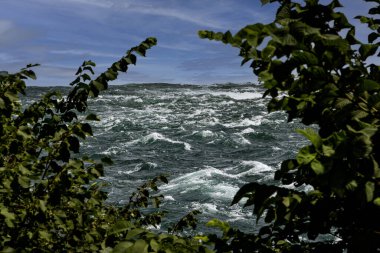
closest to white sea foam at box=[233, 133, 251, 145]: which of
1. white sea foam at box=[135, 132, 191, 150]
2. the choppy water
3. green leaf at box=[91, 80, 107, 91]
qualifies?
the choppy water

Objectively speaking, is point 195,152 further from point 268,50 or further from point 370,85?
point 370,85

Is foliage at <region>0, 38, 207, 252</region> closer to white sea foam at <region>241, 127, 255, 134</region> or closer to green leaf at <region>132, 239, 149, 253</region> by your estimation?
green leaf at <region>132, 239, 149, 253</region>

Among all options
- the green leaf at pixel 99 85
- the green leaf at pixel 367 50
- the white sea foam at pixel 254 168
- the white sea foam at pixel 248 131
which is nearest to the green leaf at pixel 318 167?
the green leaf at pixel 367 50

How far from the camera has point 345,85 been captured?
1891mm

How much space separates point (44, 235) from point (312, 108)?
1834mm

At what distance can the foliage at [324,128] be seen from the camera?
1514 millimetres

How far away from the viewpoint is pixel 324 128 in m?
2.34

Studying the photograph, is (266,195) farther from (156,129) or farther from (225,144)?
(156,129)

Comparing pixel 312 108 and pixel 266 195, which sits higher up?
pixel 312 108

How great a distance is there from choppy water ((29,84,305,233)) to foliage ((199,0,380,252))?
41.1 ft

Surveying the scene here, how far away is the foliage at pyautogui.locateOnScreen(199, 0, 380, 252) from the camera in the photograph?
1514 mm

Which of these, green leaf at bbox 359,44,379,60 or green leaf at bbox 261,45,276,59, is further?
green leaf at bbox 359,44,379,60

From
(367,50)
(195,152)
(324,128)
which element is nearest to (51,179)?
(324,128)

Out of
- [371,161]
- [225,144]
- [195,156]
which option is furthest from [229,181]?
[371,161]
